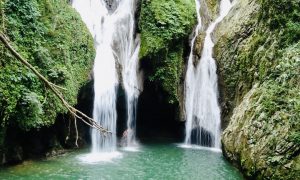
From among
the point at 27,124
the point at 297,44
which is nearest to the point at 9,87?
the point at 27,124

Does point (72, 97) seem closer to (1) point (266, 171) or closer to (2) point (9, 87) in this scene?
(2) point (9, 87)

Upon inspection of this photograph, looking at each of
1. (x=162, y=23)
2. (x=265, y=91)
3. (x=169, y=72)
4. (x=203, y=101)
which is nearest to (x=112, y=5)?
(x=162, y=23)

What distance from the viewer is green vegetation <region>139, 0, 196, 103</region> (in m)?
16.4

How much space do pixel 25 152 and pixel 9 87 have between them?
9.14 ft

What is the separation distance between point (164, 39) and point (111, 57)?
93.8 inches

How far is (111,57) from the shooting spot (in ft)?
52.2

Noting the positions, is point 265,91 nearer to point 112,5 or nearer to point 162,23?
point 162,23

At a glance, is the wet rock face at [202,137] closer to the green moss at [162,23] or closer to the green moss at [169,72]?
the green moss at [169,72]

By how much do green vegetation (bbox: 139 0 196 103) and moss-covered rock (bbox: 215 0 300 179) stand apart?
2128mm

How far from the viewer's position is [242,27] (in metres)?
15.8

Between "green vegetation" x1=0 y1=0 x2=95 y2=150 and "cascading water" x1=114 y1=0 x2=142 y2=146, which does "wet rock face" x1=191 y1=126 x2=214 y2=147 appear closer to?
"cascading water" x1=114 y1=0 x2=142 y2=146

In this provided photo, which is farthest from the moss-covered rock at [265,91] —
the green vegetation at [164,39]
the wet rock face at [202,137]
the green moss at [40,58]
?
the green moss at [40,58]

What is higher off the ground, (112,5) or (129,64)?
(112,5)

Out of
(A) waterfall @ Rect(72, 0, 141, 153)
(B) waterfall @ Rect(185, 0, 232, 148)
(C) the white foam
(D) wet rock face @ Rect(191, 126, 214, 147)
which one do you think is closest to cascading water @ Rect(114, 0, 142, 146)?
(A) waterfall @ Rect(72, 0, 141, 153)
